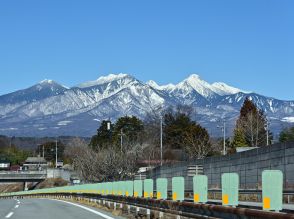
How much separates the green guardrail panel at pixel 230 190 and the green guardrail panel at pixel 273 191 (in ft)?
6.71

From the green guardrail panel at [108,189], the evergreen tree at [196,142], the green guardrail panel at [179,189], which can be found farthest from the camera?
the evergreen tree at [196,142]

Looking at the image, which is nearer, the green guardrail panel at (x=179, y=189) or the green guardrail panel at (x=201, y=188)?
the green guardrail panel at (x=201, y=188)

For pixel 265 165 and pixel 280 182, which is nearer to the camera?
pixel 280 182

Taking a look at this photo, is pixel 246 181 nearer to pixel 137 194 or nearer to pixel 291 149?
pixel 291 149

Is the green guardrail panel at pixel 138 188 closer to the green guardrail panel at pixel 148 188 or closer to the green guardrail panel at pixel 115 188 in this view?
the green guardrail panel at pixel 148 188

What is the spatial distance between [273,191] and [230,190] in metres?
2.24

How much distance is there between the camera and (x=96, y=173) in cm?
8888

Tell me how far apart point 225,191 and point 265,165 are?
64.5 ft

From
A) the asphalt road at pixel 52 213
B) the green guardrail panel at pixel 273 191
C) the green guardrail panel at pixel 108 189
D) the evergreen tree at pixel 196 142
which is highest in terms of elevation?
the evergreen tree at pixel 196 142

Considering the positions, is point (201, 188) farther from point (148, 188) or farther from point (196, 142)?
point (196, 142)

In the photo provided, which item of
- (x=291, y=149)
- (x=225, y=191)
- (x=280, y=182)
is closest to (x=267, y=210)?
(x=280, y=182)

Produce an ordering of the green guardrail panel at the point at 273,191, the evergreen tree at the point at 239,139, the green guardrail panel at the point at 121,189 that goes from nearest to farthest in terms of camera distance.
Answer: the green guardrail panel at the point at 273,191 → the green guardrail panel at the point at 121,189 → the evergreen tree at the point at 239,139

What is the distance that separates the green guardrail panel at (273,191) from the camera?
9.82 meters

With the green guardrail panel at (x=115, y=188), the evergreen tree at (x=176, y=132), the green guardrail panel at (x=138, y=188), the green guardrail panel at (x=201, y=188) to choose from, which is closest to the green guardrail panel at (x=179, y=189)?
the green guardrail panel at (x=201, y=188)
